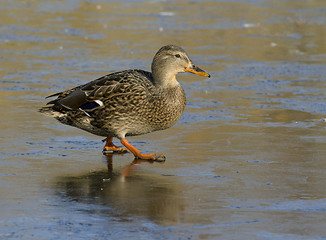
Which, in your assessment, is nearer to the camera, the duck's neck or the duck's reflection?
the duck's reflection

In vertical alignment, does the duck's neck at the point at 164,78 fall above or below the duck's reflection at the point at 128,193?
above

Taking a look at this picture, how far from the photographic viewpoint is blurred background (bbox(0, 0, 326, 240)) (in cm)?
464

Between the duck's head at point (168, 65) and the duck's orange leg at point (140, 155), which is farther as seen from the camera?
the duck's head at point (168, 65)

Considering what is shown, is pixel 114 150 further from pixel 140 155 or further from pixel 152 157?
pixel 152 157

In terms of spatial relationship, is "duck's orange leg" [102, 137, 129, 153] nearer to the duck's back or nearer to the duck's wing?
the duck's back

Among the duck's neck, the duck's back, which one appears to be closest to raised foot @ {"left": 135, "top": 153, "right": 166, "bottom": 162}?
the duck's back

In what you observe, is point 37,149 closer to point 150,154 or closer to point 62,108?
point 62,108

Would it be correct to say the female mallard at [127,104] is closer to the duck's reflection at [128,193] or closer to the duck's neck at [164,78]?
the duck's neck at [164,78]

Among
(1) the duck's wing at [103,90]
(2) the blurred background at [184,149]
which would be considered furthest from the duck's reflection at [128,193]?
(1) the duck's wing at [103,90]

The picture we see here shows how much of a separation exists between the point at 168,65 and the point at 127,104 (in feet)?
2.22

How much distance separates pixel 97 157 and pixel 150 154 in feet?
1.68

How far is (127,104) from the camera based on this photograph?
6.55 meters

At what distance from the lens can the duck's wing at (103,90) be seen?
663 centimetres

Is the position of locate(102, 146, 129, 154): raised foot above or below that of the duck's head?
below
